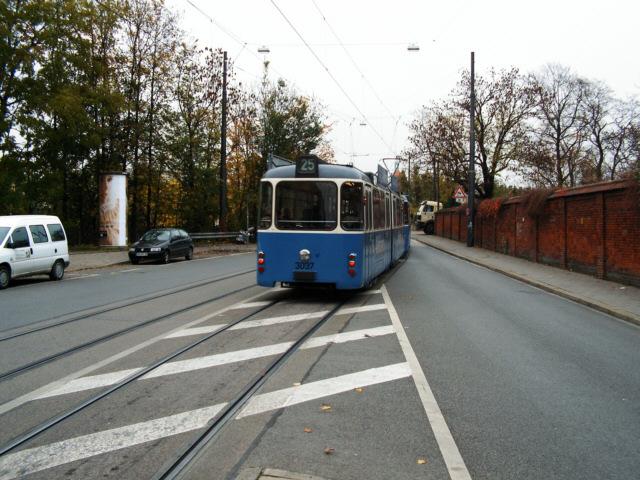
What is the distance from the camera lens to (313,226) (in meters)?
11.3

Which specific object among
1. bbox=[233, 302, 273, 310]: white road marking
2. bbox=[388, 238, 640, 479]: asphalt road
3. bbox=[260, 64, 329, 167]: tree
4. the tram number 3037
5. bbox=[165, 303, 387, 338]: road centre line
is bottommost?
bbox=[388, 238, 640, 479]: asphalt road

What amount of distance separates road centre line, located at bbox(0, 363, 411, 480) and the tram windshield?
225 inches

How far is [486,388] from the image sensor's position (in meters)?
5.51

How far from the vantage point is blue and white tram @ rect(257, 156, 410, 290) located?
36.7 feet

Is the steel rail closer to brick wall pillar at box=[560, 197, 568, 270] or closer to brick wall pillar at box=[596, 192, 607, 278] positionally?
brick wall pillar at box=[596, 192, 607, 278]

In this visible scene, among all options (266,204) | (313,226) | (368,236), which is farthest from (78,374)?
(368,236)

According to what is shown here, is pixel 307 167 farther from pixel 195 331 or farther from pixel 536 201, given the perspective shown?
Result: pixel 536 201

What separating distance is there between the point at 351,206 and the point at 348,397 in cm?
663

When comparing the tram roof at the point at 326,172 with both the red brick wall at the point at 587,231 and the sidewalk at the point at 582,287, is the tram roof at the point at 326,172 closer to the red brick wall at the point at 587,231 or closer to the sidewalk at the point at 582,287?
the sidewalk at the point at 582,287

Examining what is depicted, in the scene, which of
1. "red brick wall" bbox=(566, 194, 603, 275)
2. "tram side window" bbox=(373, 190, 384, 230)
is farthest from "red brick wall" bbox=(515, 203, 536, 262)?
"tram side window" bbox=(373, 190, 384, 230)

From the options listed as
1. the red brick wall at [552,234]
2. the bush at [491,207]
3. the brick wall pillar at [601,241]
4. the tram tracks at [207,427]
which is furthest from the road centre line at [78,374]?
the bush at [491,207]

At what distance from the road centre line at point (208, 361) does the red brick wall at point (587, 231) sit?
9.23 m

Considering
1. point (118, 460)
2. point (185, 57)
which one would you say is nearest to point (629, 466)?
point (118, 460)

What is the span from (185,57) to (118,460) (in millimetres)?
35907
